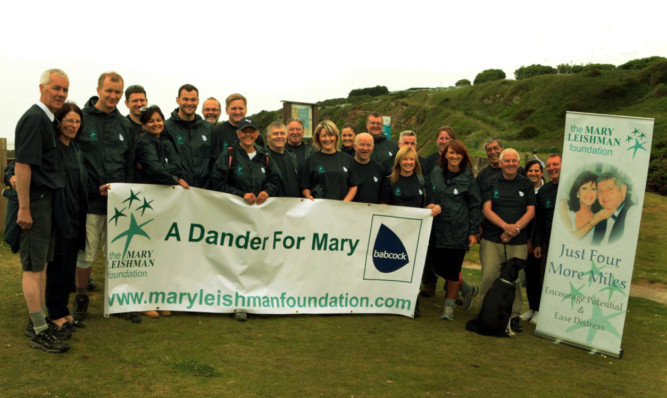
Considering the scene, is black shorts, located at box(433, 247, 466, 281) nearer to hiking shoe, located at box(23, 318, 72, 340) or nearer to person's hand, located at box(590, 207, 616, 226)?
person's hand, located at box(590, 207, 616, 226)

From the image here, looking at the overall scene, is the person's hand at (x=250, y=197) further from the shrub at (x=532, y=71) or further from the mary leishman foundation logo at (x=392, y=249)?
the shrub at (x=532, y=71)

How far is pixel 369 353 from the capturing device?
18.0ft

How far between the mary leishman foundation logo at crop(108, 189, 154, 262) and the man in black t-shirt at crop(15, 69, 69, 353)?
92cm

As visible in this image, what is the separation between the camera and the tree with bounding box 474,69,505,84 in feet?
277

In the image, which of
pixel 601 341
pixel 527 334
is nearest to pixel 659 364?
pixel 601 341

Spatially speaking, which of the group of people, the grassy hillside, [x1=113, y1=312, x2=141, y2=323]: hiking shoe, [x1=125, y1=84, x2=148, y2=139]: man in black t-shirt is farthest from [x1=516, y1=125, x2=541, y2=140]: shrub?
[x1=113, y1=312, x2=141, y2=323]: hiking shoe

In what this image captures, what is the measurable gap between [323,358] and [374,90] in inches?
4047

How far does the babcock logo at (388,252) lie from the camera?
6824 mm

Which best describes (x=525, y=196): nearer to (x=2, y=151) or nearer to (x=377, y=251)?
(x=377, y=251)

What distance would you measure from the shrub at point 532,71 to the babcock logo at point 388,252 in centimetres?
7516

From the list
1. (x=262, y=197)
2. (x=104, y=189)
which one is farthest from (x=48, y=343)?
(x=262, y=197)

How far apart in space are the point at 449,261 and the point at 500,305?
810 mm

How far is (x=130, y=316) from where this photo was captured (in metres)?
5.88

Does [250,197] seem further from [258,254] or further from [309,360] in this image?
[309,360]
